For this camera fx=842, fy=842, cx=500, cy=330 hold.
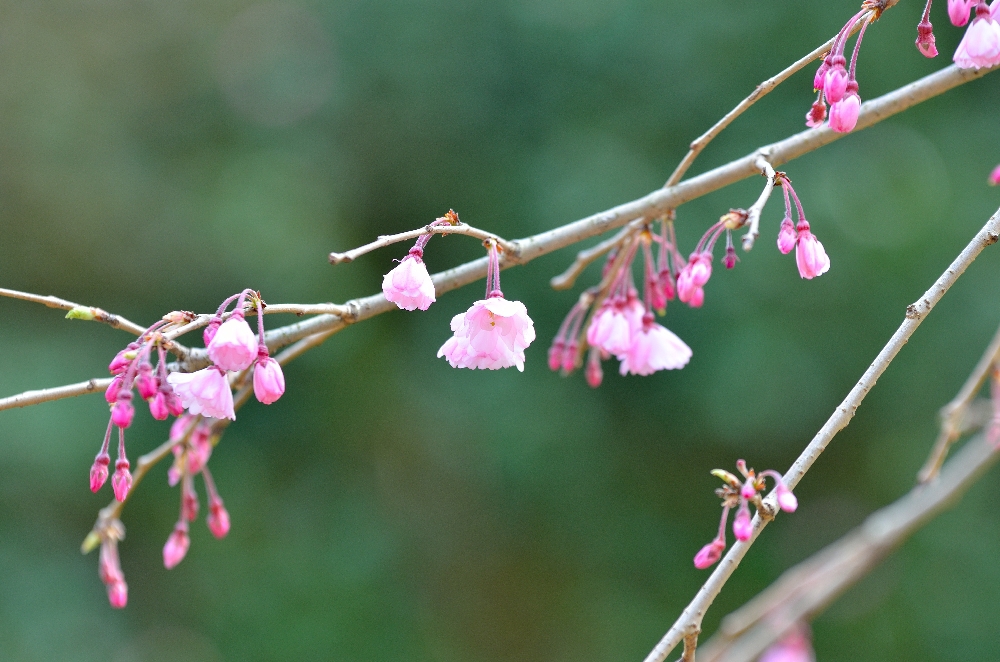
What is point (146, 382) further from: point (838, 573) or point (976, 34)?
point (838, 573)

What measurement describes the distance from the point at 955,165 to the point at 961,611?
1.24 m

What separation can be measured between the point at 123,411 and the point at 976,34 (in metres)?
0.69

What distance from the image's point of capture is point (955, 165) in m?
2.31

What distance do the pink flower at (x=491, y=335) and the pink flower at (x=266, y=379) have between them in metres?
0.16

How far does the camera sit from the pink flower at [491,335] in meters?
0.68

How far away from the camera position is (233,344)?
1.87 ft

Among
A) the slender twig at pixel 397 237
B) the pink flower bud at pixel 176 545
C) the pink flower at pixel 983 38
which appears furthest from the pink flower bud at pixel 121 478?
the pink flower at pixel 983 38

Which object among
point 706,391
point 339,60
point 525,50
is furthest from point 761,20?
point 339,60

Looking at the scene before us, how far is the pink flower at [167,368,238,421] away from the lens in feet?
2.08

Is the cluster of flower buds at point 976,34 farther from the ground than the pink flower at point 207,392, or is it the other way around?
the cluster of flower buds at point 976,34

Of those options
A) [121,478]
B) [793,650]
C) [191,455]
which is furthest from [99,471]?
[793,650]

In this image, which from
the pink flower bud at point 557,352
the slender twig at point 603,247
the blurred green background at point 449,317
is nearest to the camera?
the slender twig at point 603,247

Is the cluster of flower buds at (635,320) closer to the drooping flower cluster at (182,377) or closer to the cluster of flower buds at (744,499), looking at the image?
the cluster of flower buds at (744,499)

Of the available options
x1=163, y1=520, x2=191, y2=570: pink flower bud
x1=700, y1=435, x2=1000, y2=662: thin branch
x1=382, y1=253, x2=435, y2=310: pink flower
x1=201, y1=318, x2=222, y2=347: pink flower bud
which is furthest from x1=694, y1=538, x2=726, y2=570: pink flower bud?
x1=163, y1=520, x2=191, y2=570: pink flower bud
